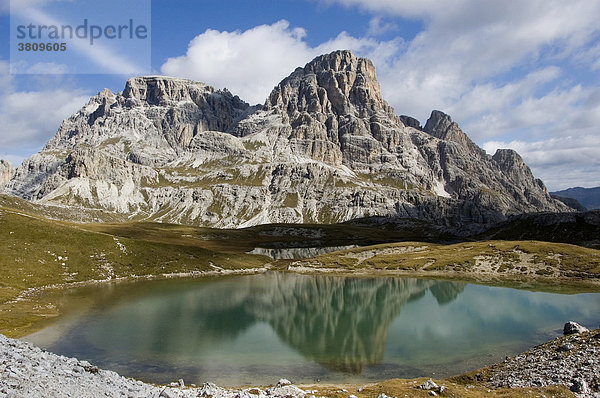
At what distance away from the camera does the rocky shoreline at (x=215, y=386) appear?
16.5 metres

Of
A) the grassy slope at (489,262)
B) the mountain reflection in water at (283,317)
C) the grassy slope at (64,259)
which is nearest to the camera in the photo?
the mountain reflection in water at (283,317)

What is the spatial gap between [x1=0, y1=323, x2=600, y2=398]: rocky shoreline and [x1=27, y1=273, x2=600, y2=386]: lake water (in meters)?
6.03

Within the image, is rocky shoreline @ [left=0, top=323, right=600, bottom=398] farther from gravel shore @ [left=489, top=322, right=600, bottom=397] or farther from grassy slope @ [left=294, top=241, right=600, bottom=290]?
grassy slope @ [left=294, top=241, right=600, bottom=290]

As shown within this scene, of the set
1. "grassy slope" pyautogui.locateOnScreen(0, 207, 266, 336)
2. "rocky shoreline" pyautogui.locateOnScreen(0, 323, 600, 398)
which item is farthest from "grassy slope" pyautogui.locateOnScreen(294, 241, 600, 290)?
"rocky shoreline" pyautogui.locateOnScreen(0, 323, 600, 398)

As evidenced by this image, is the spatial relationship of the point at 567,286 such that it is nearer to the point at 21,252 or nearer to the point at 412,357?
the point at 412,357

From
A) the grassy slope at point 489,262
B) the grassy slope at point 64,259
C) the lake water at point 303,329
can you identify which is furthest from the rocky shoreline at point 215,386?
the grassy slope at point 489,262

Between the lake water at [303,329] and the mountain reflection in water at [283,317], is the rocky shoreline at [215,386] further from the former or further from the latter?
the mountain reflection in water at [283,317]

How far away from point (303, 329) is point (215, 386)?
30.1 metres

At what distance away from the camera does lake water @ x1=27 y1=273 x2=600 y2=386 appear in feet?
125

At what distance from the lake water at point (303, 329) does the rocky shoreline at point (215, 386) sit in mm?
6029

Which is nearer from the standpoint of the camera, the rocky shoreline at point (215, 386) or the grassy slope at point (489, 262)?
the rocky shoreline at point (215, 386)

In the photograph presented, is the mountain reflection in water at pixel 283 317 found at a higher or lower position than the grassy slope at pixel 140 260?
lower

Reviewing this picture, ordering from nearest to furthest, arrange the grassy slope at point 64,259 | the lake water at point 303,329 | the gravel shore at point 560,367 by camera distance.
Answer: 1. the gravel shore at point 560,367
2. the lake water at point 303,329
3. the grassy slope at point 64,259

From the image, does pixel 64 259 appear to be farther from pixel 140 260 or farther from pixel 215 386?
pixel 215 386
